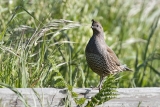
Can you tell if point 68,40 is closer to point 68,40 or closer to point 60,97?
point 68,40

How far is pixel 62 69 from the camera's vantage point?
565 centimetres

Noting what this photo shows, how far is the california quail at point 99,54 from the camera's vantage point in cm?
500

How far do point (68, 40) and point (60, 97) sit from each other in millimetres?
1365

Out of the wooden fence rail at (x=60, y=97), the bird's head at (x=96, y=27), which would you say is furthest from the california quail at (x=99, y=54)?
the wooden fence rail at (x=60, y=97)

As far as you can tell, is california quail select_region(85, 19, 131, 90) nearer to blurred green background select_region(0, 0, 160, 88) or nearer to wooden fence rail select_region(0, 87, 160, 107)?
blurred green background select_region(0, 0, 160, 88)

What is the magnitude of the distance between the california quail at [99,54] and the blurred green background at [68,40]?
0.38 feet

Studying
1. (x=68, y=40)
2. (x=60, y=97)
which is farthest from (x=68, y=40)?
(x=60, y=97)

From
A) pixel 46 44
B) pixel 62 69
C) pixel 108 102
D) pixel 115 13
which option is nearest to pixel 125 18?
pixel 115 13

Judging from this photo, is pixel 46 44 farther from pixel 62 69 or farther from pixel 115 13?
pixel 115 13

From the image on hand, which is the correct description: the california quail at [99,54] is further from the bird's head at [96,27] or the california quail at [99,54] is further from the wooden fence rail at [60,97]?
the wooden fence rail at [60,97]

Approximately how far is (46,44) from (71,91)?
87 cm

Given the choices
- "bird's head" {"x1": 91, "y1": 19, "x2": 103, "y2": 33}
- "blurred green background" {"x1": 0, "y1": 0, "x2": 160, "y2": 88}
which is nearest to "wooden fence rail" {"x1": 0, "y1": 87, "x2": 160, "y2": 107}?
"blurred green background" {"x1": 0, "y1": 0, "x2": 160, "y2": 88}

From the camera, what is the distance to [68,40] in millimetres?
5449

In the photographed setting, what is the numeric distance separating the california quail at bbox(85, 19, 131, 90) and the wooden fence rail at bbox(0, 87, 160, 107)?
0.68m
